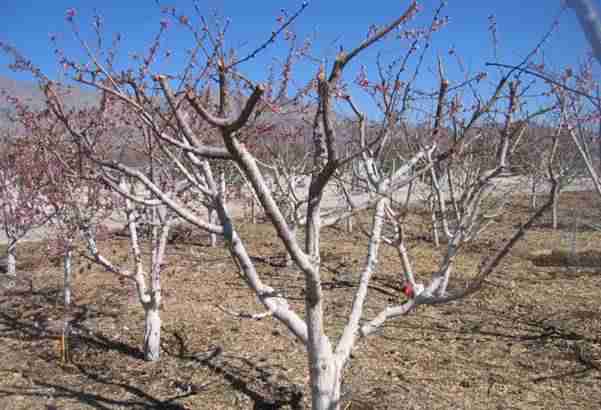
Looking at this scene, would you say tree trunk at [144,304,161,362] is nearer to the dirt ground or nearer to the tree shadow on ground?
the dirt ground

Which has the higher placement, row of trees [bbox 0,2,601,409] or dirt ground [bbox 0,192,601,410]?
row of trees [bbox 0,2,601,409]

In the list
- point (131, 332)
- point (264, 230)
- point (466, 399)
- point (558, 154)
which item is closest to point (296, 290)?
point (131, 332)

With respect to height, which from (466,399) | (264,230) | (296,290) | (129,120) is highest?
(129,120)

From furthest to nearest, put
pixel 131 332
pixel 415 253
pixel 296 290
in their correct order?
pixel 415 253
pixel 296 290
pixel 131 332

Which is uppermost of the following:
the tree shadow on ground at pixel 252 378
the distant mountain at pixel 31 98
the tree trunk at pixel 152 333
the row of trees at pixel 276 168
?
the distant mountain at pixel 31 98

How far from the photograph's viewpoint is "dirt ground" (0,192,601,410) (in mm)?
3848

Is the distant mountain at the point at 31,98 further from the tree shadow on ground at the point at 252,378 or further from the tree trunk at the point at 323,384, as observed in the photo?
the tree trunk at the point at 323,384

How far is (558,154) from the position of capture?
9797 millimetres

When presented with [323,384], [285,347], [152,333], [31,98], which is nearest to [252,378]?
[285,347]

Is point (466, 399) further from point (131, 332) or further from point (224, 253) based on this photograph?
point (224, 253)

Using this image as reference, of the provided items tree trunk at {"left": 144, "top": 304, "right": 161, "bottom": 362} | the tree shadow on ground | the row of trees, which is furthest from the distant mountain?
the tree shadow on ground

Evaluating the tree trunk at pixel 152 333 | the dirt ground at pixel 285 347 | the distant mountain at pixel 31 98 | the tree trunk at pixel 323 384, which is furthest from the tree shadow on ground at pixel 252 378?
the distant mountain at pixel 31 98

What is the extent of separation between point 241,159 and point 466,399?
3.07m

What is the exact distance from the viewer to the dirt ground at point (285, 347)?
3.85 metres
